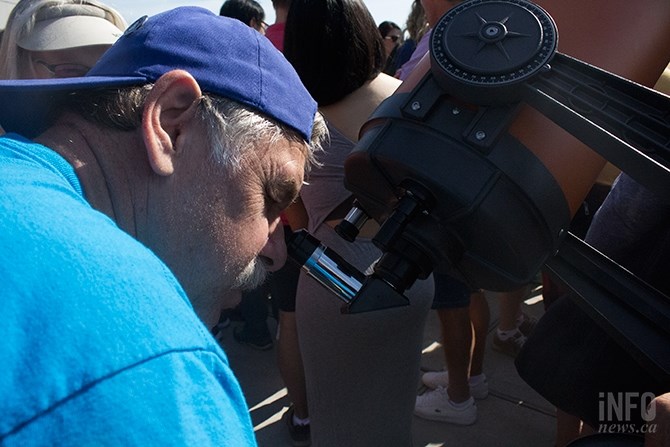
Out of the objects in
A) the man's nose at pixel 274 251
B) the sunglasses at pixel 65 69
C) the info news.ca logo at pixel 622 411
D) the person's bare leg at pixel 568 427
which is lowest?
the person's bare leg at pixel 568 427

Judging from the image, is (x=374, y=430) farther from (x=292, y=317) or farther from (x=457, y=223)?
(x=457, y=223)

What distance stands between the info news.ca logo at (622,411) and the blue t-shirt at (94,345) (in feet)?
3.45

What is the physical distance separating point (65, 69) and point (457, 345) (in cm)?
178

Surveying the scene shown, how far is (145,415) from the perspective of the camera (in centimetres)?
48

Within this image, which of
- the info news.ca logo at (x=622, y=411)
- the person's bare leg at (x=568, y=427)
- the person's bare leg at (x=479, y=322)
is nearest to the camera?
the info news.ca logo at (x=622, y=411)

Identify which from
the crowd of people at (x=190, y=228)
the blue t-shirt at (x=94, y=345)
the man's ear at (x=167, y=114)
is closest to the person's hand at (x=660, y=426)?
the crowd of people at (x=190, y=228)

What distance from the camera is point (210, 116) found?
0.83 meters

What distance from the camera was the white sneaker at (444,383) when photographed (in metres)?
2.79

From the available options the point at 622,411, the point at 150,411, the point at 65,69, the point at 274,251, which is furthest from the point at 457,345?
the point at 150,411

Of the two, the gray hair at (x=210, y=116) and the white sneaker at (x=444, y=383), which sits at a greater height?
the gray hair at (x=210, y=116)

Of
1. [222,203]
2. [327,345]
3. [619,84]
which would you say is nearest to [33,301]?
[222,203]

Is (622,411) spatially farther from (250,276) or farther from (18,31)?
(18,31)

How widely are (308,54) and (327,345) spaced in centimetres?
84

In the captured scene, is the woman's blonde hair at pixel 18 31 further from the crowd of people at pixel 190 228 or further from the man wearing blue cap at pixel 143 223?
the man wearing blue cap at pixel 143 223
